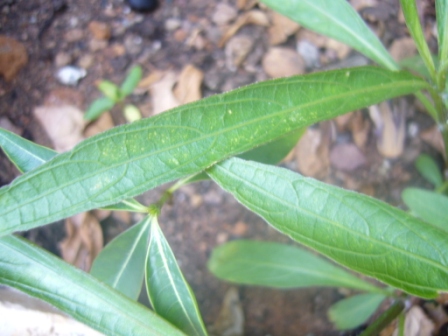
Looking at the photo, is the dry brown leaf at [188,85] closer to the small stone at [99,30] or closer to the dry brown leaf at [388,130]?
the small stone at [99,30]

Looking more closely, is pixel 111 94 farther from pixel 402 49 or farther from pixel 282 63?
pixel 402 49

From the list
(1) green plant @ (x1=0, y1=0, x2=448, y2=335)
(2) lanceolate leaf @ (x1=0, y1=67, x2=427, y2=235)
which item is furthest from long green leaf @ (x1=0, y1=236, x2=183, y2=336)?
(2) lanceolate leaf @ (x1=0, y1=67, x2=427, y2=235)

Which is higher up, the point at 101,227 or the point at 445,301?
the point at 101,227

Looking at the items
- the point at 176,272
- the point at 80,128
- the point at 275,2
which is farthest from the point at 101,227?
the point at 275,2

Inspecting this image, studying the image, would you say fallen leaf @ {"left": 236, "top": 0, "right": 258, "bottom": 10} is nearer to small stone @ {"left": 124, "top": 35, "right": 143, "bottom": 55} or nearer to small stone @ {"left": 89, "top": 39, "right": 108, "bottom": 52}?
small stone @ {"left": 124, "top": 35, "right": 143, "bottom": 55}

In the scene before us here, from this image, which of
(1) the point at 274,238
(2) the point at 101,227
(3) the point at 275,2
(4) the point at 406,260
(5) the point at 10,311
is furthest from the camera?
(1) the point at 274,238

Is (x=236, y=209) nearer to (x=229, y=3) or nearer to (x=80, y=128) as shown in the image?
(x=80, y=128)

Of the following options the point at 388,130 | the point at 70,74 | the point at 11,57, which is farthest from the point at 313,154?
the point at 11,57
